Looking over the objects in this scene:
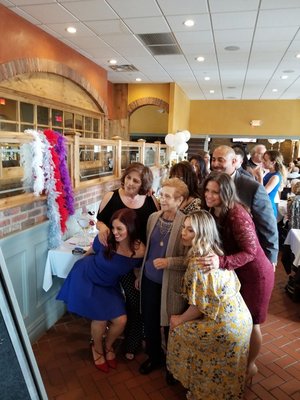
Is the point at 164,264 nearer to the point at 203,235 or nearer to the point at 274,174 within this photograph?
the point at 203,235

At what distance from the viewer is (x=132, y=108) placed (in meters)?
9.00

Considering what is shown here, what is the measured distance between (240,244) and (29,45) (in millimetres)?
4479

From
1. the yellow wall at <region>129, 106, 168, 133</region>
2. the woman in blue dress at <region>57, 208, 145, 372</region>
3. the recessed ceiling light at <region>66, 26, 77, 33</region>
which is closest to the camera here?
the woman in blue dress at <region>57, 208, 145, 372</region>

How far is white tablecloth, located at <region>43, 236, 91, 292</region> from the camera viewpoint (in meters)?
2.62

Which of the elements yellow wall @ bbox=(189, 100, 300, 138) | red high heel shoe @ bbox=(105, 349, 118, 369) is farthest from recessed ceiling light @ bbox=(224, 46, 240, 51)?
yellow wall @ bbox=(189, 100, 300, 138)

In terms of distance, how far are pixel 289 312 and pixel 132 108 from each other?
7191mm

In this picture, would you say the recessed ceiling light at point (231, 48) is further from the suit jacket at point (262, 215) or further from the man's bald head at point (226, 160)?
the suit jacket at point (262, 215)

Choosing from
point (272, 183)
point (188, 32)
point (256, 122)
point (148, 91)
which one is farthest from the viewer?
point (256, 122)

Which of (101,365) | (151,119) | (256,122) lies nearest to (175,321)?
(101,365)

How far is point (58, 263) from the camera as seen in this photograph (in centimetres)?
266

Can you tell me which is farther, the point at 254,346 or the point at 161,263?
the point at 254,346

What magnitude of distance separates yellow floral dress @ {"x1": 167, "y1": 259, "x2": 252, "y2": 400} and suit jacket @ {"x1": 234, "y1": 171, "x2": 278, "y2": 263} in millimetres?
514

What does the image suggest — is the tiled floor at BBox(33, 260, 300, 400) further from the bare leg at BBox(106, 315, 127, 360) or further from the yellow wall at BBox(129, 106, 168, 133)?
the yellow wall at BBox(129, 106, 168, 133)

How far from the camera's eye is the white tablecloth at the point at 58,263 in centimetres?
262
